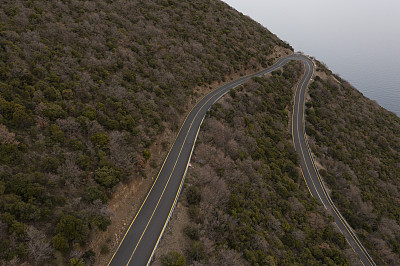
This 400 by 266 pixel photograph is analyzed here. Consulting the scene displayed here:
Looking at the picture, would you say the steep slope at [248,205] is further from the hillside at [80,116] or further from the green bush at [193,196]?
the hillside at [80,116]

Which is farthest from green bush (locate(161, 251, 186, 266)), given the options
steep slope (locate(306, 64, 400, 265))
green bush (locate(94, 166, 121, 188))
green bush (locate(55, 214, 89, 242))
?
steep slope (locate(306, 64, 400, 265))

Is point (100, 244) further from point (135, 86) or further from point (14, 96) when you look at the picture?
point (135, 86)

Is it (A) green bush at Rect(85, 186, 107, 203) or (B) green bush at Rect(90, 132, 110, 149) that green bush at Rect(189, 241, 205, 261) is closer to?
(A) green bush at Rect(85, 186, 107, 203)

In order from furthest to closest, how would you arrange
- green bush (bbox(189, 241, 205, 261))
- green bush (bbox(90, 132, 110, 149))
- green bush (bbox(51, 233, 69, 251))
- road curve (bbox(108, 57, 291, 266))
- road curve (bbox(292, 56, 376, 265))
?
road curve (bbox(292, 56, 376, 265)) < green bush (bbox(90, 132, 110, 149)) < road curve (bbox(108, 57, 291, 266)) < green bush (bbox(189, 241, 205, 261)) < green bush (bbox(51, 233, 69, 251))

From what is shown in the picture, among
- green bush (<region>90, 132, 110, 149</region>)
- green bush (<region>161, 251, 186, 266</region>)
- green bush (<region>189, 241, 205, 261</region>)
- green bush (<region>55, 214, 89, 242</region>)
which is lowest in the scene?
green bush (<region>55, 214, 89, 242</region>)

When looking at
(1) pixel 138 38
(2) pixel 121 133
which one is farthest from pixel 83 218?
(1) pixel 138 38

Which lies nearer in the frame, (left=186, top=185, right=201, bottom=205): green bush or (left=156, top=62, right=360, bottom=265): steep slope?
(left=156, top=62, right=360, bottom=265): steep slope

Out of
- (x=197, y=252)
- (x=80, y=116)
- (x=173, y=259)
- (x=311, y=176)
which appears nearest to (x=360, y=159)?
(x=311, y=176)
